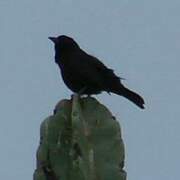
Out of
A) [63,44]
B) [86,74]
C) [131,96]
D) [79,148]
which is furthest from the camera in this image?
[63,44]

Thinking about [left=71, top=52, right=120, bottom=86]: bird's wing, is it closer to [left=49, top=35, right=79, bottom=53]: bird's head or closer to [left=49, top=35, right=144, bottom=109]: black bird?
[left=49, top=35, right=144, bottom=109]: black bird

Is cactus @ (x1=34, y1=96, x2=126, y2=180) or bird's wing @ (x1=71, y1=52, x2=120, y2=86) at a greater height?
bird's wing @ (x1=71, y1=52, x2=120, y2=86)

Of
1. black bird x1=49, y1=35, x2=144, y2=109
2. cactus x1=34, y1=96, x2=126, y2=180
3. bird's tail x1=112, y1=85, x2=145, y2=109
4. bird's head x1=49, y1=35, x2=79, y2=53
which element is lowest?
cactus x1=34, y1=96, x2=126, y2=180

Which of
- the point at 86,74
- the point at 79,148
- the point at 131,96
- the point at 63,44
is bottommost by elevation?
the point at 79,148

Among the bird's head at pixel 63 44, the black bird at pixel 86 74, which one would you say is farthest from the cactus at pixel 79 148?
the bird's head at pixel 63 44

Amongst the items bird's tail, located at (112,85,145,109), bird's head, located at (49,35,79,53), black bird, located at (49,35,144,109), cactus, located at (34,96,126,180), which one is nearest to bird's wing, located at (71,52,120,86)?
black bird, located at (49,35,144,109)

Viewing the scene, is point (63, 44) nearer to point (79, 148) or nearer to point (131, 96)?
point (131, 96)

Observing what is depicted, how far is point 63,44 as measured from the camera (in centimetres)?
676

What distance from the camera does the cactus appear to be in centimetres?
376

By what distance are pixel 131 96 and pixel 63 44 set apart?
1.19m

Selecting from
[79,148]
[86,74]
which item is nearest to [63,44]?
[86,74]

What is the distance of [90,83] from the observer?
630 centimetres

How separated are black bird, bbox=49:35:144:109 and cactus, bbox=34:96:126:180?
1.93 metres

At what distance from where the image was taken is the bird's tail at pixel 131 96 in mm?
5730
